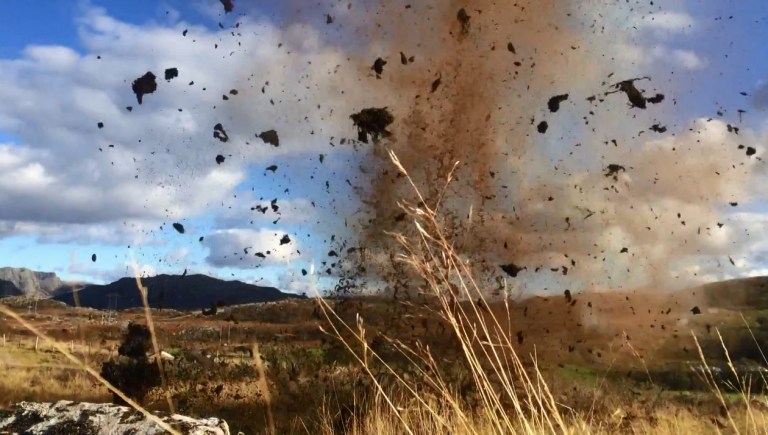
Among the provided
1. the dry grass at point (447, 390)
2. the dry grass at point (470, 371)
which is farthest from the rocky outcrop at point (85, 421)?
the dry grass at point (470, 371)

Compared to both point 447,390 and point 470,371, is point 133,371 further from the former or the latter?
point 447,390

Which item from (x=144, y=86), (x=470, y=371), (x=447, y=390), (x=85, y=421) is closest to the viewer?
(x=447, y=390)

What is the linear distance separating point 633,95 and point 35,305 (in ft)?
46.5

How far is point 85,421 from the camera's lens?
5.09 m

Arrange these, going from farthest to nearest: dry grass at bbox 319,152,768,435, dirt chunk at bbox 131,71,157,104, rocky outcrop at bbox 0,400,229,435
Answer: dirt chunk at bbox 131,71,157,104 < rocky outcrop at bbox 0,400,229,435 < dry grass at bbox 319,152,768,435

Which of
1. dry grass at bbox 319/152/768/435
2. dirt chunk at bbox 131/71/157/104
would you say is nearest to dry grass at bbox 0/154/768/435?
dry grass at bbox 319/152/768/435

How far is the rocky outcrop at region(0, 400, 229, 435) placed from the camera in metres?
4.95

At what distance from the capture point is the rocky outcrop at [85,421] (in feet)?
16.3

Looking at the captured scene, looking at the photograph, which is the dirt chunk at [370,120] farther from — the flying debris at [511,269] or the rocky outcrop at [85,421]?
the rocky outcrop at [85,421]

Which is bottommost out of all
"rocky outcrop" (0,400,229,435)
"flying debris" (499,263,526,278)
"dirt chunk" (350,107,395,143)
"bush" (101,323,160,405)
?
"bush" (101,323,160,405)

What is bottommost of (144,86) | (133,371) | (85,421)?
(133,371)

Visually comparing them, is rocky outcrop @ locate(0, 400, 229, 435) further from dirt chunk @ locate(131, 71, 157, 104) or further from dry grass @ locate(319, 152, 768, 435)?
dirt chunk @ locate(131, 71, 157, 104)

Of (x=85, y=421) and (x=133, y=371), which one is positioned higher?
(x=85, y=421)

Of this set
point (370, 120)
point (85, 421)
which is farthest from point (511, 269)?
point (85, 421)
